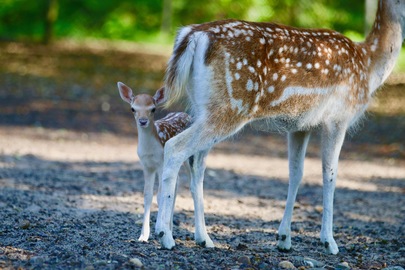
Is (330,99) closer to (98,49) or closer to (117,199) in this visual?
(117,199)

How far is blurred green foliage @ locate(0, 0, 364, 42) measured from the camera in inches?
1049

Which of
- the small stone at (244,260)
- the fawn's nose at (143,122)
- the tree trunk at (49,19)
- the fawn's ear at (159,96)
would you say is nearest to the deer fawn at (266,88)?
the fawn's ear at (159,96)

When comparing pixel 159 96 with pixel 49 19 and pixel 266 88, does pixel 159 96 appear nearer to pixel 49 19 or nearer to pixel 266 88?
pixel 266 88

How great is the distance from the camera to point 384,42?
7367 millimetres

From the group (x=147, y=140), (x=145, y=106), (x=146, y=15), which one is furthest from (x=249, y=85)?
(x=146, y=15)

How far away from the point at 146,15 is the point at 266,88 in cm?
2803

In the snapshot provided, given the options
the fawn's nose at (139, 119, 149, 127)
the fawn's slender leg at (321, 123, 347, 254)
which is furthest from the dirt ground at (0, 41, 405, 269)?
the fawn's nose at (139, 119, 149, 127)

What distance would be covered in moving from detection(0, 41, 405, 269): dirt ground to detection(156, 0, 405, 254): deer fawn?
1.71 ft

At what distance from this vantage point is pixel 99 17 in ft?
106

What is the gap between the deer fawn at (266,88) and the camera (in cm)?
586

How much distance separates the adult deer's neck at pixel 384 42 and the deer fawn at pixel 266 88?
51mm

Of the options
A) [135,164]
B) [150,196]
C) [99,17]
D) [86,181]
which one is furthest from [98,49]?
[150,196]

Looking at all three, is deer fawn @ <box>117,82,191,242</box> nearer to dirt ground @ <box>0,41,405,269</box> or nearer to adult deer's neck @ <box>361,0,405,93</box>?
dirt ground @ <box>0,41,405,269</box>

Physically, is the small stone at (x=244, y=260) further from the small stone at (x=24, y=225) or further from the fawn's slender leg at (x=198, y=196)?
the small stone at (x=24, y=225)
